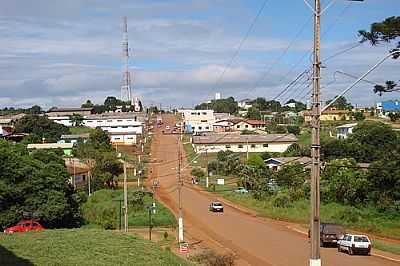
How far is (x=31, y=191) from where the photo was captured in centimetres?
4978

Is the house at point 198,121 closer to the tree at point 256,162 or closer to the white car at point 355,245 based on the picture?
the tree at point 256,162

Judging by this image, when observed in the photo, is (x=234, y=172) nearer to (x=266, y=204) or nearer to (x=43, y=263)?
(x=266, y=204)

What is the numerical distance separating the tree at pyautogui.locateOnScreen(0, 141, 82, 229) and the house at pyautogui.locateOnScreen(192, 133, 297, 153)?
5407cm

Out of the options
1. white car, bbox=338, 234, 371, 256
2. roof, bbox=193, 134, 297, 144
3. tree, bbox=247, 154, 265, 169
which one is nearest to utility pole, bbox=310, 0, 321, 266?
white car, bbox=338, 234, 371, 256

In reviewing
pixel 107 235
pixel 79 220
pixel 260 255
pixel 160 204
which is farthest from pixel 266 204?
pixel 107 235

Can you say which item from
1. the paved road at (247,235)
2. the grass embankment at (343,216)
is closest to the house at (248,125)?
the paved road at (247,235)

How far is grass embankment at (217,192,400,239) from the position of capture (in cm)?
5031

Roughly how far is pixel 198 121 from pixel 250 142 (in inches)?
819

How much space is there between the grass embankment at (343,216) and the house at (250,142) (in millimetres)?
34557

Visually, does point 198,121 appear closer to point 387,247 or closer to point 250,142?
point 250,142

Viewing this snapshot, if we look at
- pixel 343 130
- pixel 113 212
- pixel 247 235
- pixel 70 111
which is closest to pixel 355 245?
pixel 247 235

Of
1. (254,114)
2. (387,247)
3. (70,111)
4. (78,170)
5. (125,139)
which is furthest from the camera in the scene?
(70,111)

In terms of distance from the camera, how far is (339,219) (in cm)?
5509

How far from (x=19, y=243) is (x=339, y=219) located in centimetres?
3704
